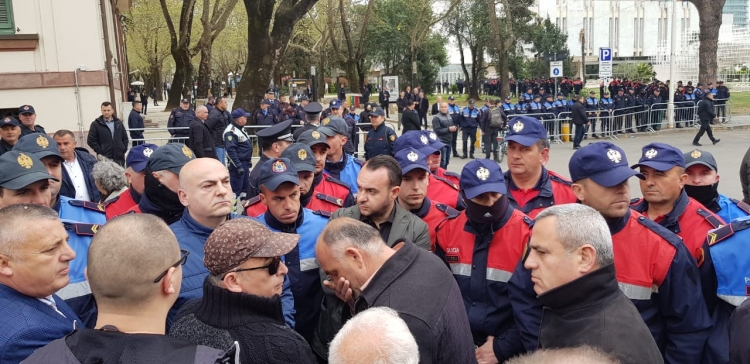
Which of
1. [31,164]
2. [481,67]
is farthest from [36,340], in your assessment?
[481,67]

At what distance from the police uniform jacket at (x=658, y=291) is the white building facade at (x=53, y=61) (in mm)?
13293

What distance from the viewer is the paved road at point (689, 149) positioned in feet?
44.9

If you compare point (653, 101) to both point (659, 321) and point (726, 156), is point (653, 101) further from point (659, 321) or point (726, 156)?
point (659, 321)

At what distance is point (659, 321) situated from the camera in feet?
11.3

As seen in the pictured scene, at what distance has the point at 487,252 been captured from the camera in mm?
3879

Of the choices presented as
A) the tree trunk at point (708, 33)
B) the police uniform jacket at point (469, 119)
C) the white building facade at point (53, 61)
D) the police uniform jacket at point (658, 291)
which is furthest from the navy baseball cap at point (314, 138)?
the tree trunk at point (708, 33)

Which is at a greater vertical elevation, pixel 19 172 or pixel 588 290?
pixel 19 172

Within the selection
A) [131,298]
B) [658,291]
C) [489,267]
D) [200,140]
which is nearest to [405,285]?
[131,298]

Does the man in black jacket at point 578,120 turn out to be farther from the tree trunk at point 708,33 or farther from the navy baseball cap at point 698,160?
the navy baseball cap at point 698,160

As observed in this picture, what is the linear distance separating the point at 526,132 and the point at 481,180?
1.40 metres

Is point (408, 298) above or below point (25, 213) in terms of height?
below

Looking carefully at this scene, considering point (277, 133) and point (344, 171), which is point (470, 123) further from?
point (277, 133)

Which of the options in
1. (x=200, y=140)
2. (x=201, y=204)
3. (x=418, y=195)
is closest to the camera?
(x=201, y=204)

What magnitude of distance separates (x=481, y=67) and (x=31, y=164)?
52.2m
